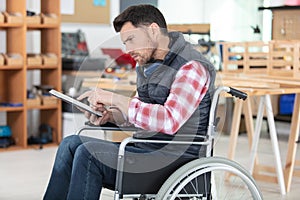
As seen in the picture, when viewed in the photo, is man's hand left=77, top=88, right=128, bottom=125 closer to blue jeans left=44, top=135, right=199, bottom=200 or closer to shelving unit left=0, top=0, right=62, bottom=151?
blue jeans left=44, top=135, right=199, bottom=200

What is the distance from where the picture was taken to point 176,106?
2.32 meters

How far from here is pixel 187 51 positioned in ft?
7.98

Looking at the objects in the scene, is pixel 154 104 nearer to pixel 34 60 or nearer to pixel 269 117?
pixel 269 117

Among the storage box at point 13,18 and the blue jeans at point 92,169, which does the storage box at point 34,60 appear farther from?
the blue jeans at point 92,169

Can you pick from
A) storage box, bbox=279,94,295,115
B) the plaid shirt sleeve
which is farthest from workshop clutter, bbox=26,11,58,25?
the plaid shirt sleeve

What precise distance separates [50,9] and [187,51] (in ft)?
Result: 11.1

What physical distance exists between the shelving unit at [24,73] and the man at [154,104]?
9.82 feet

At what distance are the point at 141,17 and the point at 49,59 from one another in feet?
10.5

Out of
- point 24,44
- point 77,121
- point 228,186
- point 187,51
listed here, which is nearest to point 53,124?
point 24,44

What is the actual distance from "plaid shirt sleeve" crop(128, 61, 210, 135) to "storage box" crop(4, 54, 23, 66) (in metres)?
3.08

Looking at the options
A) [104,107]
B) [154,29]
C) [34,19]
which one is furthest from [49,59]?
[154,29]

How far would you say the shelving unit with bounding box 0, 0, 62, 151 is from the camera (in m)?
5.35

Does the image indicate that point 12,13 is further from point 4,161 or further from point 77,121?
point 77,121

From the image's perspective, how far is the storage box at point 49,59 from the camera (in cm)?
546
